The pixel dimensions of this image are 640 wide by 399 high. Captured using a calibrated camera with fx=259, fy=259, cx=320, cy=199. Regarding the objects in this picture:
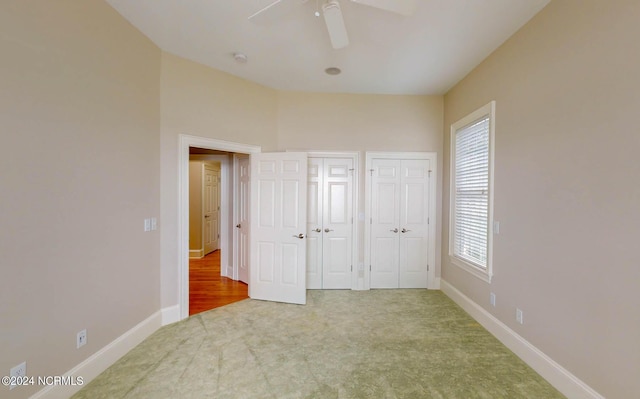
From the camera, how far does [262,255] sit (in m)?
3.66

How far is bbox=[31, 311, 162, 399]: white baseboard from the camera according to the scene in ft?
5.85

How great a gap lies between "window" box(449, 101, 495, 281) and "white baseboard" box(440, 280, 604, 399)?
0.44m

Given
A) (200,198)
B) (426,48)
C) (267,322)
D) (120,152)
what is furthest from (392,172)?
(200,198)

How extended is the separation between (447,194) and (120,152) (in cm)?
404

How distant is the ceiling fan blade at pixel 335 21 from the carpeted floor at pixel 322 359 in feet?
8.81

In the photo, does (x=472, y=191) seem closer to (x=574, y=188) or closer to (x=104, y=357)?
(x=574, y=188)

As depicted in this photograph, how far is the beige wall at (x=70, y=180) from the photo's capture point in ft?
5.14

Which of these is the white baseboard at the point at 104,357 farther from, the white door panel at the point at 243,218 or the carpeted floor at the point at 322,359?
the white door panel at the point at 243,218

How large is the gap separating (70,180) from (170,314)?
179cm

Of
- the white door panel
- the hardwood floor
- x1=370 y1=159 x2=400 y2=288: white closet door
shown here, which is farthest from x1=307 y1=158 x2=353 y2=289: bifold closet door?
the hardwood floor

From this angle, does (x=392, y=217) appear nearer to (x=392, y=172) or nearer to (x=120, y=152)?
(x=392, y=172)

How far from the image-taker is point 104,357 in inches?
85.0

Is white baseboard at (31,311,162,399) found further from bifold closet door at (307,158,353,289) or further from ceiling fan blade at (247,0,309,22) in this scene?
ceiling fan blade at (247,0,309,22)

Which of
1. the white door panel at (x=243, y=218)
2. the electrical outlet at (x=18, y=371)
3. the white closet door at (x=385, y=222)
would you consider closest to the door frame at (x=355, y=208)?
the white closet door at (x=385, y=222)
